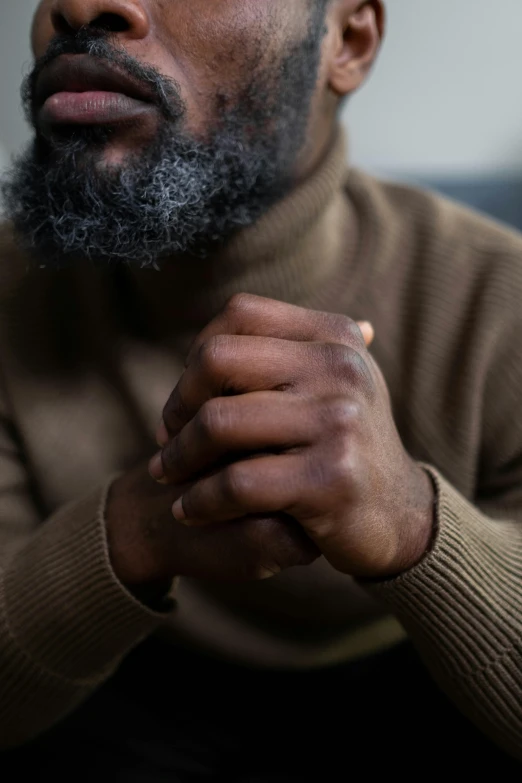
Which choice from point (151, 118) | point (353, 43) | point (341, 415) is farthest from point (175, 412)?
point (353, 43)

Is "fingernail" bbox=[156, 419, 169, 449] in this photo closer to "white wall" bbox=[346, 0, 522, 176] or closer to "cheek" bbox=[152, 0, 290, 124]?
"cheek" bbox=[152, 0, 290, 124]

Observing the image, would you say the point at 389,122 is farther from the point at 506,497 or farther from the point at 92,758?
the point at 92,758

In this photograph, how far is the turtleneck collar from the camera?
77 centimetres

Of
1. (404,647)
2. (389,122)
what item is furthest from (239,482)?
(389,122)

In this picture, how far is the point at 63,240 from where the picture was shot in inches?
27.3

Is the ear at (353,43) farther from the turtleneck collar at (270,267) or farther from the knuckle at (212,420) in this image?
the knuckle at (212,420)

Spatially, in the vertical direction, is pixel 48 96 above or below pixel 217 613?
above

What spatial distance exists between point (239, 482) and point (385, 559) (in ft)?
0.48

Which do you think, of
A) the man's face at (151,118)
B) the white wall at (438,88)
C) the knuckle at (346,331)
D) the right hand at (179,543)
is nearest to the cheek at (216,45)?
the man's face at (151,118)

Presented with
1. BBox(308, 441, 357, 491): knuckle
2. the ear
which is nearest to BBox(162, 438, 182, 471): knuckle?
BBox(308, 441, 357, 491): knuckle

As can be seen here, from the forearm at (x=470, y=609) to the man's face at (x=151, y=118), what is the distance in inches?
13.5

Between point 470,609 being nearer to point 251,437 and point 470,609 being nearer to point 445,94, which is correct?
point 251,437

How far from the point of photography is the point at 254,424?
49 cm

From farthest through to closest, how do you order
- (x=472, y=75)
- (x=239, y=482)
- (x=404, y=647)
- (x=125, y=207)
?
1. (x=472, y=75)
2. (x=404, y=647)
3. (x=125, y=207)
4. (x=239, y=482)
